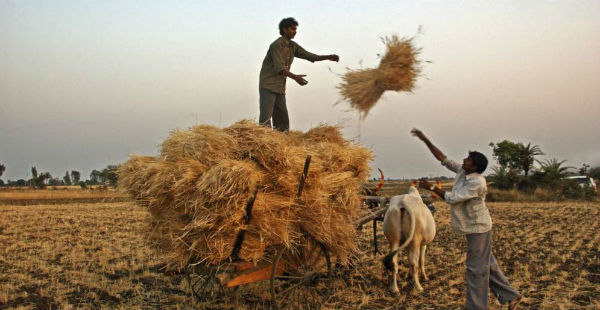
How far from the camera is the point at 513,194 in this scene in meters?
29.2

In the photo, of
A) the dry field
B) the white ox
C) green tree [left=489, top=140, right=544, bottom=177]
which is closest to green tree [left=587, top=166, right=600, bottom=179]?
green tree [left=489, top=140, right=544, bottom=177]

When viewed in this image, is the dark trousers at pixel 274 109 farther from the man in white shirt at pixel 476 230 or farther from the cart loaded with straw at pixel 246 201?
the man in white shirt at pixel 476 230

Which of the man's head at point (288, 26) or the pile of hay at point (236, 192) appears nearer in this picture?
the pile of hay at point (236, 192)

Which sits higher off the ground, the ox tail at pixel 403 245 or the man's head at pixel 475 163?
the man's head at pixel 475 163

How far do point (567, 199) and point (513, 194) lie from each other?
3228mm

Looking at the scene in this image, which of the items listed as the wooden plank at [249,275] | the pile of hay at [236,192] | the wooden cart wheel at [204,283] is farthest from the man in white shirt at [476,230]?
the wooden cart wheel at [204,283]

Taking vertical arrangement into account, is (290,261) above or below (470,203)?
below

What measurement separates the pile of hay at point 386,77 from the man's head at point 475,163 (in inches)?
72.0

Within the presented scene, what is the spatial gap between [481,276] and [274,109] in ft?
11.9

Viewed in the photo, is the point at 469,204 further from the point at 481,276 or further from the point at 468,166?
the point at 481,276

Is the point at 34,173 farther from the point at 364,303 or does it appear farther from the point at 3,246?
the point at 364,303

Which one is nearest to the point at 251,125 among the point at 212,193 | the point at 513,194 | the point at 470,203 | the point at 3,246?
the point at 212,193

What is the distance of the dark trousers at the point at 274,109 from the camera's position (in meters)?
6.64

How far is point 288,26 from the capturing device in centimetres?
664
